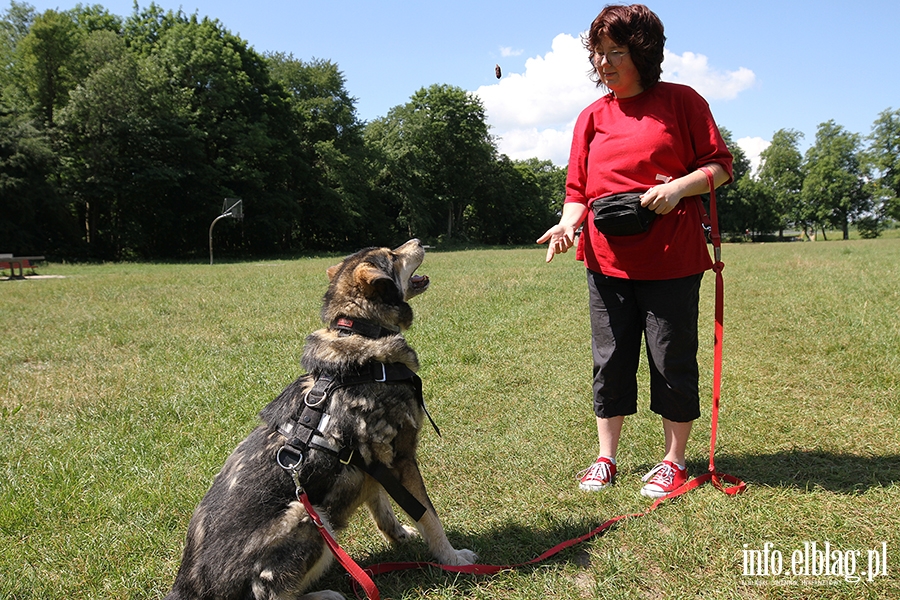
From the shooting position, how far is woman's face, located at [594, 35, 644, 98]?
3.35m

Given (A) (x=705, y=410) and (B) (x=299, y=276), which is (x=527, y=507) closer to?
(A) (x=705, y=410)

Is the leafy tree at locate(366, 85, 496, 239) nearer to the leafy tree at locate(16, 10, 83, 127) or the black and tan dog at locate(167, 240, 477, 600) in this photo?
the leafy tree at locate(16, 10, 83, 127)

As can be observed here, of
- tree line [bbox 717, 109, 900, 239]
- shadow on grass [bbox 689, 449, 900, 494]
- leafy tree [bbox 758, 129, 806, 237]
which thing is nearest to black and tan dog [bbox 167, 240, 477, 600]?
shadow on grass [bbox 689, 449, 900, 494]

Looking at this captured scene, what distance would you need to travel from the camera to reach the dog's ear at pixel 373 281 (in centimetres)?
315

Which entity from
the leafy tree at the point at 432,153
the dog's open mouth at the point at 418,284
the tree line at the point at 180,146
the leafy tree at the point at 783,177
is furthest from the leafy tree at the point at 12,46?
the leafy tree at the point at 783,177

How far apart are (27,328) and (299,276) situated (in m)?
9.01

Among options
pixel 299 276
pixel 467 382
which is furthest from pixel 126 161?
pixel 467 382

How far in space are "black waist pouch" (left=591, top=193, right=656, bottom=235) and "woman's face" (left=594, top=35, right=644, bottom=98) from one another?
0.71m

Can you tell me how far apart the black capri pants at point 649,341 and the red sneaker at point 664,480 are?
365 millimetres

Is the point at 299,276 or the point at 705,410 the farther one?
the point at 299,276

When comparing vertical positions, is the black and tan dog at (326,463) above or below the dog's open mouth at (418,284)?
below

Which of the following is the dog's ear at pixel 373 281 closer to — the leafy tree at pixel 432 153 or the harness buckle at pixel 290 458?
the harness buckle at pixel 290 458

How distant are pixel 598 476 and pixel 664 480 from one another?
428 millimetres

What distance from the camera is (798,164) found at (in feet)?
270
